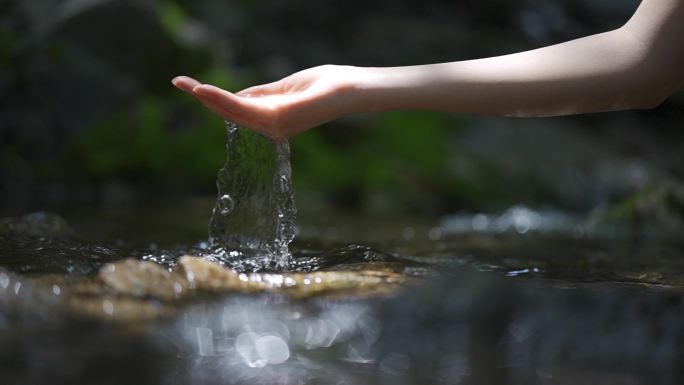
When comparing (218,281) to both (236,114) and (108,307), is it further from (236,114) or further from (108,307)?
(236,114)

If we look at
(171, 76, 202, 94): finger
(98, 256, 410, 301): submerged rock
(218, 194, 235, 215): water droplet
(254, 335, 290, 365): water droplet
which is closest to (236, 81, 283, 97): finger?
(171, 76, 202, 94): finger

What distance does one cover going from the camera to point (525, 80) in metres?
2.23

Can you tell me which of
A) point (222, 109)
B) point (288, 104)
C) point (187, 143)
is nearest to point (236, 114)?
point (222, 109)

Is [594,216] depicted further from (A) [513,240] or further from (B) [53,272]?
(B) [53,272]

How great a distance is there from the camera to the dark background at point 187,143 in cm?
693

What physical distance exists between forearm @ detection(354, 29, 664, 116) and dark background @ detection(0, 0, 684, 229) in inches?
163

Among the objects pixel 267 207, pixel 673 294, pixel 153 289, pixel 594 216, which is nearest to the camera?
pixel 153 289

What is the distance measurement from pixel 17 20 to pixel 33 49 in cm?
33

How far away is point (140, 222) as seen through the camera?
4824 millimetres

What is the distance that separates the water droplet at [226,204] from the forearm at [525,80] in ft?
3.62

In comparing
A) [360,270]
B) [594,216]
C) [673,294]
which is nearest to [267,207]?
[360,270]

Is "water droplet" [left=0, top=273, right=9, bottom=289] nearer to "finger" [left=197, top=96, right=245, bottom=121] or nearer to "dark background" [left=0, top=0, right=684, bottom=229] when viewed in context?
"finger" [left=197, top=96, right=245, bottom=121]

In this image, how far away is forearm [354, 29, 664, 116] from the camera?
2193mm

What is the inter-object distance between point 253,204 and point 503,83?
1.34 meters
